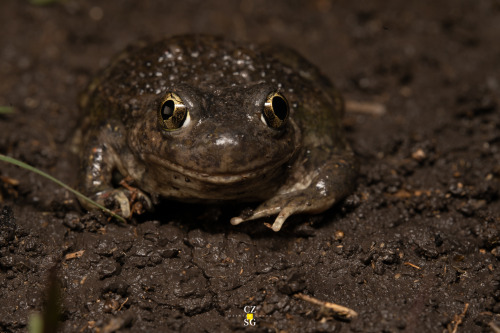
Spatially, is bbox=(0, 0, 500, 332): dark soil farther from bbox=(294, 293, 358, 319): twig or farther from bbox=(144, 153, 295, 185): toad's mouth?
bbox=(144, 153, 295, 185): toad's mouth

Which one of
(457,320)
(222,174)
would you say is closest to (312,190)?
(222,174)

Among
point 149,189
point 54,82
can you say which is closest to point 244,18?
point 54,82

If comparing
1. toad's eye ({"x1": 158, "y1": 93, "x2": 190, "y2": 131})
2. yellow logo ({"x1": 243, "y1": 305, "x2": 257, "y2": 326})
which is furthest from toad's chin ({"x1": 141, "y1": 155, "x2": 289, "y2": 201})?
yellow logo ({"x1": 243, "y1": 305, "x2": 257, "y2": 326})

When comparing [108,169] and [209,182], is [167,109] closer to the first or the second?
[209,182]

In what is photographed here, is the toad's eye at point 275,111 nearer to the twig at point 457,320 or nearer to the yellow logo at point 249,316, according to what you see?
the yellow logo at point 249,316

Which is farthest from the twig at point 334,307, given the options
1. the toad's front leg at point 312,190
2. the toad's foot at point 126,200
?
the toad's foot at point 126,200

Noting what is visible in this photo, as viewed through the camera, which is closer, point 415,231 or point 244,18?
point 415,231

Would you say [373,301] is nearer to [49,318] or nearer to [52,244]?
A: [49,318]
